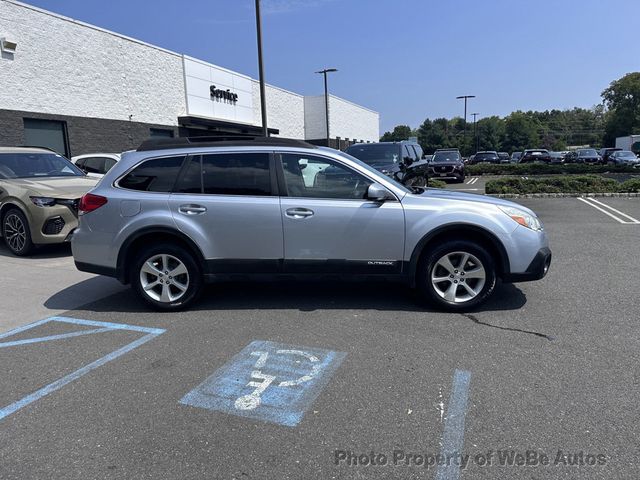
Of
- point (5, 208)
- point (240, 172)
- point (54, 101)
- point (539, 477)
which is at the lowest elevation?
point (539, 477)

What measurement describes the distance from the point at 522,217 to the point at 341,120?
155 feet

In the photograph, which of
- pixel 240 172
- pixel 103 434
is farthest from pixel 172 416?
pixel 240 172

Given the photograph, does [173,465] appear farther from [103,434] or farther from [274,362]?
[274,362]

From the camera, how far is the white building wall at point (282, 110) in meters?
33.7

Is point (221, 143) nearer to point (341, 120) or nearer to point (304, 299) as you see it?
point (304, 299)

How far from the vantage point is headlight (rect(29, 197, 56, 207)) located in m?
7.88

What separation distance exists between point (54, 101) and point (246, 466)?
19.1m

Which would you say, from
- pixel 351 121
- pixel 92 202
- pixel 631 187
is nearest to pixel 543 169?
pixel 631 187

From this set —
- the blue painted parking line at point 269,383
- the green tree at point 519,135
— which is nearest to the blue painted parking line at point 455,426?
the blue painted parking line at point 269,383

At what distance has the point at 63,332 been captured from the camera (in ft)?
15.4

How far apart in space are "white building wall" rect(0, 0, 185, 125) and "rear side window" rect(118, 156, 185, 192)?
1420 cm

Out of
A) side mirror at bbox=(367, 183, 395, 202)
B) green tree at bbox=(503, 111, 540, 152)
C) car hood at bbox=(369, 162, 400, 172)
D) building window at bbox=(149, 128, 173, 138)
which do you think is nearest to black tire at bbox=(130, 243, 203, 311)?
side mirror at bbox=(367, 183, 395, 202)

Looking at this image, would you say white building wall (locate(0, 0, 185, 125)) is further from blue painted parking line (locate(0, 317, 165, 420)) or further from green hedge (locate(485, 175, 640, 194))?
green hedge (locate(485, 175, 640, 194))

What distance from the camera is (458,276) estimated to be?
4953 mm
